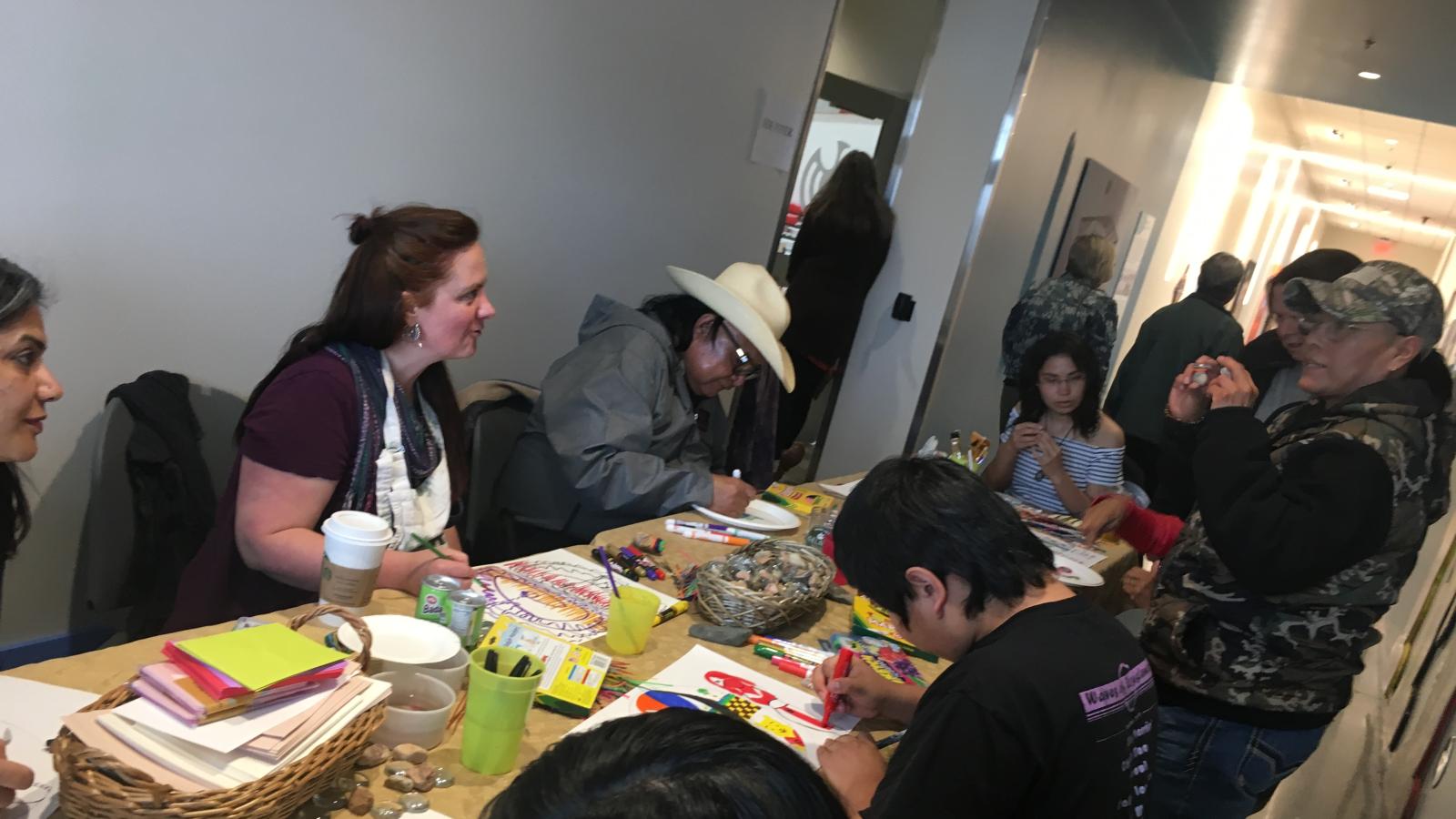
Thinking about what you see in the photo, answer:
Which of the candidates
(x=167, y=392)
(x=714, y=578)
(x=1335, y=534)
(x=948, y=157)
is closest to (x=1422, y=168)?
(x=948, y=157)

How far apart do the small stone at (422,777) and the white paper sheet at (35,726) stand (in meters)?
0.31

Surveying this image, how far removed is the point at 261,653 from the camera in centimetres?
94

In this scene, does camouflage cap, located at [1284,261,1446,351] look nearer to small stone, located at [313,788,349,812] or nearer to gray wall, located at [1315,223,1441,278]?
small stone, located at [313,788,349,812]

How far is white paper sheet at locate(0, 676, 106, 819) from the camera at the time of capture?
856 mm

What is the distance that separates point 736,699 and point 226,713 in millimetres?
682

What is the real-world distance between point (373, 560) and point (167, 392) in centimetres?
92

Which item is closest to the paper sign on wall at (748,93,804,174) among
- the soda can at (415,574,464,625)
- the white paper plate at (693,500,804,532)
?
the white paper plate at (693,500,804,532)

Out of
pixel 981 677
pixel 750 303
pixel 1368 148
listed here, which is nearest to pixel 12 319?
pixel 981 677

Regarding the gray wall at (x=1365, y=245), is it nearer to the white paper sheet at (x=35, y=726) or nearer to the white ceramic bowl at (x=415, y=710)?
the white ceramic bowl at (x=415, y=710)

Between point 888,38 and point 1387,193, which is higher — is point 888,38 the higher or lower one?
the lower one

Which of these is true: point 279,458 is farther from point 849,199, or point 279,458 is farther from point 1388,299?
point 849,199

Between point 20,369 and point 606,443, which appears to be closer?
point 20,369

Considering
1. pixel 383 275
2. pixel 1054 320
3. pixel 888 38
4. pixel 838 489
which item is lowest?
pixel 838 489

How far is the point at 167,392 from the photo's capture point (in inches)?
74.4
